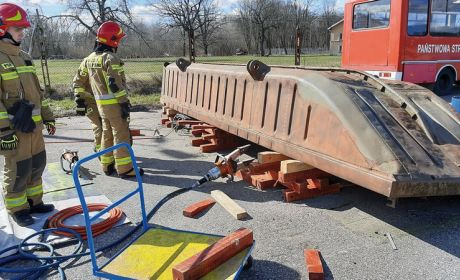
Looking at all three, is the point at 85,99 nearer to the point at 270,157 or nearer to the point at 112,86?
the point at 112,86

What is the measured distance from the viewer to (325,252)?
12.0ft

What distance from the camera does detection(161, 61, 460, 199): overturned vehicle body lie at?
3.68m

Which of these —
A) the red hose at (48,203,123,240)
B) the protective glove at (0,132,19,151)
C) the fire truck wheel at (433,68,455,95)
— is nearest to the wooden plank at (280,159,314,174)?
the red hose at (48,203,123,240)

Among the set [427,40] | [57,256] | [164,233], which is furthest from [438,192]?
[427,40]

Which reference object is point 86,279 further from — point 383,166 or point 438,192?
point 438,192

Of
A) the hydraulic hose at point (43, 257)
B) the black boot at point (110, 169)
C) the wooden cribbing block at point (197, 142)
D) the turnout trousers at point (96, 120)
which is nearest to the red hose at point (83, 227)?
the hydraulic hose at point (43, 257)

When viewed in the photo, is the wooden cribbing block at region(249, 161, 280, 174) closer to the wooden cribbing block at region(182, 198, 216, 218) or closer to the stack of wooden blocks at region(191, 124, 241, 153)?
the wooden cribbing block at region(182, 198, 216, 218)

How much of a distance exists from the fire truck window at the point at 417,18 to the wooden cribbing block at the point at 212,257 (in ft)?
30.5

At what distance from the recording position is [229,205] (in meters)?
4.66

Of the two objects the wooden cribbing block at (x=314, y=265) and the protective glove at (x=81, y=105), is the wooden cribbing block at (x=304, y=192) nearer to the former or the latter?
the wooden cribbing block at (x=314, y=265)

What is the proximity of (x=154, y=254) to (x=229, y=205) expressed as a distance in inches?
60.0

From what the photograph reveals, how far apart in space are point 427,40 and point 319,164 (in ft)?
27.9

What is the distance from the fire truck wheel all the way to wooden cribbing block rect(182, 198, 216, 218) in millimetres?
9956

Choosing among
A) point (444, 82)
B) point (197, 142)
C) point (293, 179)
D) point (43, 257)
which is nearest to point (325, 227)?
point (293, 179)
